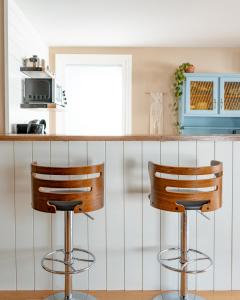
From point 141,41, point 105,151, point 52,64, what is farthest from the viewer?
point 52,64

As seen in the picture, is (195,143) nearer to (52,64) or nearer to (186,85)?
(186,85)

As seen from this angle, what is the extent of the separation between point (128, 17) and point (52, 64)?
1.61m

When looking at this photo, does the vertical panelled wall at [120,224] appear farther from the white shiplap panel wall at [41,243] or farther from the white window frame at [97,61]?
the white window frame at [97,61]

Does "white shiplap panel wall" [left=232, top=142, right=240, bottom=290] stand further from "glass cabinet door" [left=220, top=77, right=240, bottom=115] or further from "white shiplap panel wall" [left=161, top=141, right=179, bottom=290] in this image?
"glass cabinet door" [left=220, top=77, right=240, bottom=115]

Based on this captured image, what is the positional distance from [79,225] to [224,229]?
1.05 m

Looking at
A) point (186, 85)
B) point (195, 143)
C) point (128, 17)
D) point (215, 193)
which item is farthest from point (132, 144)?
point (186, 85)

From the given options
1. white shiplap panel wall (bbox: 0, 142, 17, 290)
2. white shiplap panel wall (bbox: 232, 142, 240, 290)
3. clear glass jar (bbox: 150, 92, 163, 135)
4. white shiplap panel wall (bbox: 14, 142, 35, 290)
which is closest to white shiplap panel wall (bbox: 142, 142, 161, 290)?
white shiplap panel wall (bbox: 232, 142, 240, 290)

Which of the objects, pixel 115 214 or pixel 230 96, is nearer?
pixel 115 214

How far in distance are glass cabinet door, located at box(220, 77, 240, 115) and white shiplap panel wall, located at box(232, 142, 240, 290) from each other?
210 cm

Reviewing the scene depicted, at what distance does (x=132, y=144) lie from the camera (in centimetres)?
259

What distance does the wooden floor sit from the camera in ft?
8.51

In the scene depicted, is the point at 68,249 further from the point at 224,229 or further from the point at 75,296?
the point at 224,229

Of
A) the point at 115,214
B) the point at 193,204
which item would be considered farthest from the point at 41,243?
the point at 193,204

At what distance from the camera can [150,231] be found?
104 inches
